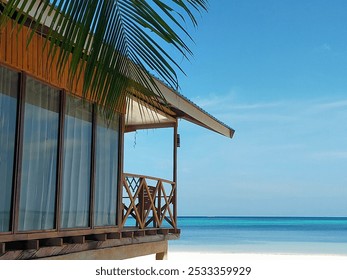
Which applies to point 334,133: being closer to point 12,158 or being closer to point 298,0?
point 298,0

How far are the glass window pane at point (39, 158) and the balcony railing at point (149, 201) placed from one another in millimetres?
2036

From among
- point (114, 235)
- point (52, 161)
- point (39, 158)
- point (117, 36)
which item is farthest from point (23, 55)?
point (117, 36)

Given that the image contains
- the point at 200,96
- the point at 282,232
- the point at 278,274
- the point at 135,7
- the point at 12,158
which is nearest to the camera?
the point at 135,7

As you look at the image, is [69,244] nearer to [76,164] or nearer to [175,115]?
[76,164]

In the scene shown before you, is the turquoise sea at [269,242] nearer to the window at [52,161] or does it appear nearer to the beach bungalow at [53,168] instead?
the beach bungalow at [53,168]

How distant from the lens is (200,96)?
56.8 metres

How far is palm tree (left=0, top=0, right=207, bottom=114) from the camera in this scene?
1.69 m

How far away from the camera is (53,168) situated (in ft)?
19.2

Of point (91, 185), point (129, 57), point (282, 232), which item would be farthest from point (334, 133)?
point (129, 57)

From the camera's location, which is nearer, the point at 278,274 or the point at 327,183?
the point at 278,274

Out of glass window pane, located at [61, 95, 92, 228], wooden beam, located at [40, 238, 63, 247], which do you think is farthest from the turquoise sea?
wooden beam, located at [40, 238, 63, 247]

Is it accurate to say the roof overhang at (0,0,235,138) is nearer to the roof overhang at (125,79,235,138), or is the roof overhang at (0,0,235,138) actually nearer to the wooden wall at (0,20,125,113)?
the roof overhang at (125,79,235,138)

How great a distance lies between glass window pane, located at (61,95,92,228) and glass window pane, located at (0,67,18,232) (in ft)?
3.04

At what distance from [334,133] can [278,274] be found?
154ft
